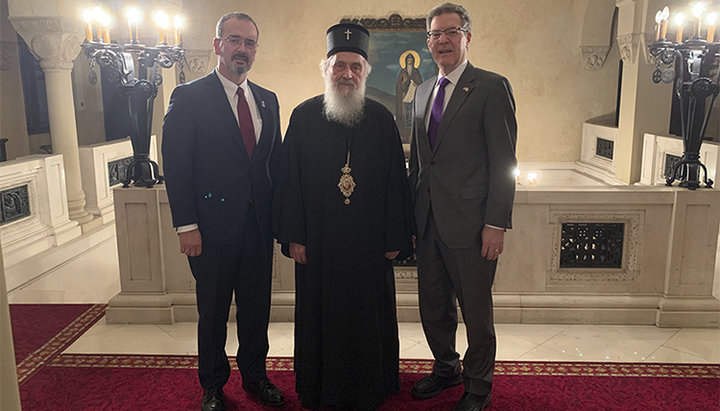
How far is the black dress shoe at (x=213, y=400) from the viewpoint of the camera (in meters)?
3.03

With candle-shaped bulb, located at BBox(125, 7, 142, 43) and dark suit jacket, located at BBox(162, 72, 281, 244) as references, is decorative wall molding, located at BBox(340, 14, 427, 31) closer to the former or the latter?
candle-shaped bulb, located at BBox(125, 7, 142, 43)

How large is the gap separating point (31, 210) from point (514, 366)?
5577mm

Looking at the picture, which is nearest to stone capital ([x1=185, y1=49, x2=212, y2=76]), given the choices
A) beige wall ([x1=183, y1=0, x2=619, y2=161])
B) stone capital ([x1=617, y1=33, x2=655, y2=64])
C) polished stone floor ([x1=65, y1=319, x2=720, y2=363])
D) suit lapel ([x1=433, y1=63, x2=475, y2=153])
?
beige wall ([x1=183, y1=0, x2=619, y2=161])

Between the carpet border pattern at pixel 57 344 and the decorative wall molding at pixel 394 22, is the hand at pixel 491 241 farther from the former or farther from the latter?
the decorative wall molding at pixel 394 22

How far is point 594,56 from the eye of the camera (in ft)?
32.3

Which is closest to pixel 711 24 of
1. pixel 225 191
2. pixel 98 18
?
pixel 225 191

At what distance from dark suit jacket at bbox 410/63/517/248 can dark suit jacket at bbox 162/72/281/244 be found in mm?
939

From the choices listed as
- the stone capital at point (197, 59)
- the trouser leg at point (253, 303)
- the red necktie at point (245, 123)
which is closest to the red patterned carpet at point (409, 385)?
the trouser leg at point (253, 303)

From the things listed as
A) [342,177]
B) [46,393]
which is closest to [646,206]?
[342,177]

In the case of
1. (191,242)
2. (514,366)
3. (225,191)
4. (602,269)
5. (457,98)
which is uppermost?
(457,98)

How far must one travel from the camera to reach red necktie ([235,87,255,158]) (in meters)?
3.01

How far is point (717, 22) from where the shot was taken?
4.31 meters

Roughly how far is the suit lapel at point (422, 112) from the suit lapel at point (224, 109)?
3.03 feet

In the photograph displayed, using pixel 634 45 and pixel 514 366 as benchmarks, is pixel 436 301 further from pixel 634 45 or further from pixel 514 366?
pixel 634 45
